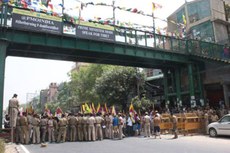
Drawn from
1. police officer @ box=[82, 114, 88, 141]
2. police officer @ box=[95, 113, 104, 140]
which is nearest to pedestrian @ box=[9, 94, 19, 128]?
police officer @ box=[82, 114, 88, 141]

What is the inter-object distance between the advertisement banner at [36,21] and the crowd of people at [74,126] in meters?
6.98

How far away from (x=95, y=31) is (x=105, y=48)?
2.03 meters

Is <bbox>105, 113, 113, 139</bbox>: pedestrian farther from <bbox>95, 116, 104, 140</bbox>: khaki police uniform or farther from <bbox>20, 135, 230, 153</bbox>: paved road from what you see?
<bbox>20, 135, 230, 153</bbox>: paved road

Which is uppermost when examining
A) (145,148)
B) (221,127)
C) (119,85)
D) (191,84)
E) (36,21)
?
(36,21)

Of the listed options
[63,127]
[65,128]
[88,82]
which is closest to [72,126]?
[65,128]

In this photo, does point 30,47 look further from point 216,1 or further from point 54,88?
point 54,88

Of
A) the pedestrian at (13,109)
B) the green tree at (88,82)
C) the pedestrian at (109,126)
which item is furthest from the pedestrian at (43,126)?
the green tree at (88,82)

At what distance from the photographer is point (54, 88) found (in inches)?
4815

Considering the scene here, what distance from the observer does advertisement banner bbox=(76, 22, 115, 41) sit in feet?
72.5

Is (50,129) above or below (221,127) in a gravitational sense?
above

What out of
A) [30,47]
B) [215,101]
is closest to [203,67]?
[215,101]

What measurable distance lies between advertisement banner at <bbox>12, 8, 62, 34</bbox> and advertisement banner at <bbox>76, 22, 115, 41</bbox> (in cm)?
190

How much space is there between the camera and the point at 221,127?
1612 cm

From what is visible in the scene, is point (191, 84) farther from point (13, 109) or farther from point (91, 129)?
point (13, 109)
